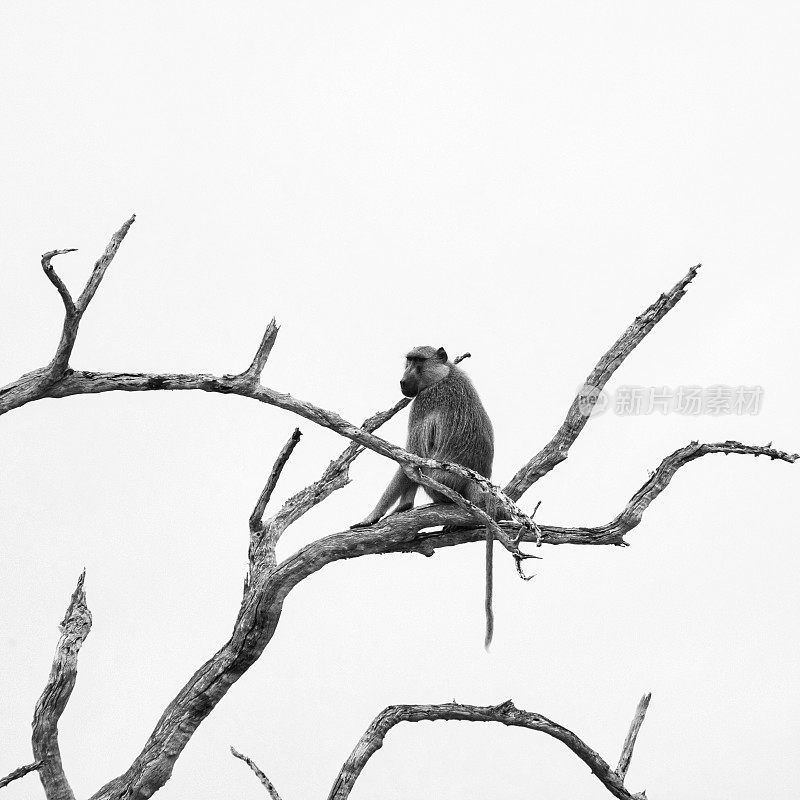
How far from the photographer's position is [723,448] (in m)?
8.78

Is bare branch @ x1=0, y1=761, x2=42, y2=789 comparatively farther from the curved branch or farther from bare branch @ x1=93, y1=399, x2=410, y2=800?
the curved branch

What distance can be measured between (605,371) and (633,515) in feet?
4.38

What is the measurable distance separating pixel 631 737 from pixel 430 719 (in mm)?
2502

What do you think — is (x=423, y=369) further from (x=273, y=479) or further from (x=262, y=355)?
(x=262, y=355)

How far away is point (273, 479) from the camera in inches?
360

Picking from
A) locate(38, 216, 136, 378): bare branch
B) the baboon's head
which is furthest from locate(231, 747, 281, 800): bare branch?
locate(38, 216, 136, 378): bare branch

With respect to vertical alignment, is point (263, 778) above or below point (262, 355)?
below

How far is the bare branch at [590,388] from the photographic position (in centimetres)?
865

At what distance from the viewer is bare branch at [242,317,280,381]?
744 centimetres

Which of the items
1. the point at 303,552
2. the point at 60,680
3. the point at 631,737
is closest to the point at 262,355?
the point at 303,552

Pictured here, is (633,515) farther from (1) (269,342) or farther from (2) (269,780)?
(2) (269,780)

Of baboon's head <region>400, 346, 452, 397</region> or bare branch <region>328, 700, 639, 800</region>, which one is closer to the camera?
bare branch <region>328, 700, 639, 800</region>

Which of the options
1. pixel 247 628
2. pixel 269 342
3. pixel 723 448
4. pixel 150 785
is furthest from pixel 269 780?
pixel 723 448

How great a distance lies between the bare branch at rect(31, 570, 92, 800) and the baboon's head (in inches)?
138
